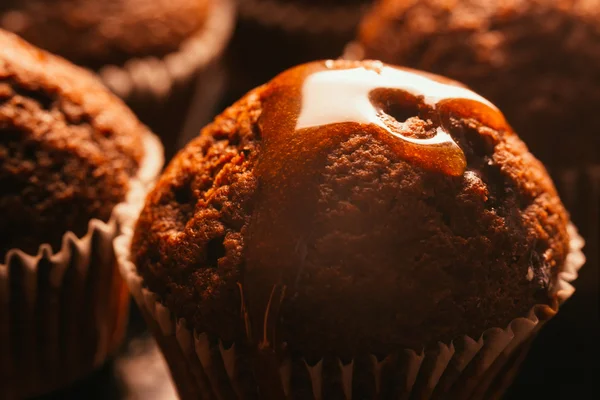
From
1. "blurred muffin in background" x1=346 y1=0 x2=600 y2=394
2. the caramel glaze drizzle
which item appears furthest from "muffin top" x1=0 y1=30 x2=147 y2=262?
"blurred muffin in background" x1=346 y1=0 x2=600 y2=394

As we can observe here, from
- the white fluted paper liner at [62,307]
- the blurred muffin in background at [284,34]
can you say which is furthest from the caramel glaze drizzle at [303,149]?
the blurred muffin in background at [284,34]

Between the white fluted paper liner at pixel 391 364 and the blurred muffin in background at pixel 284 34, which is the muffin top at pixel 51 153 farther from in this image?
the blurred muffin in background at pixel 284 34

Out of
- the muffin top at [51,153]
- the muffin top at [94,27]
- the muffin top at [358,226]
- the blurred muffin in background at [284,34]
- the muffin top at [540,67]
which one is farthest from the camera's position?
the blurred muffin in background at [284,34]

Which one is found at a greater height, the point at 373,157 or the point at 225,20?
the point at 373,157

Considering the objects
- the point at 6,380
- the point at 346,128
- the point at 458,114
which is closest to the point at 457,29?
the point at 458,114

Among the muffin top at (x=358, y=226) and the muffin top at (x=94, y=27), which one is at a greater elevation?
the muffin top at (x=358, y=226)

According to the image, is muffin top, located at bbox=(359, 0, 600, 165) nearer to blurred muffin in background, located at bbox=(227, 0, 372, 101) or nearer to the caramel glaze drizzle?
the caramel glaze drizzle

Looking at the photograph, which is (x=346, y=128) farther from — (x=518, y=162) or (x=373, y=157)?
(x=518, y=162)
